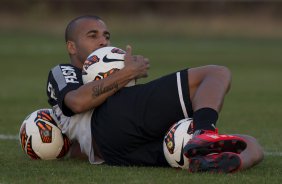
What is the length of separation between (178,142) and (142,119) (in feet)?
1.30

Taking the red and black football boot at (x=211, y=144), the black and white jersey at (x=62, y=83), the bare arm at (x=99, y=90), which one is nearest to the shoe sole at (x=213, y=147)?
the red and black football boot at (x=211, y=144)

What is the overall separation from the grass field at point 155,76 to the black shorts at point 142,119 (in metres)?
0.16

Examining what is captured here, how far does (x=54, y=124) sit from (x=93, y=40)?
865 mm

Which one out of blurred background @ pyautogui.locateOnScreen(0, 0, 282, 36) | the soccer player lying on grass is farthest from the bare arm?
blurred background @ pyautogui.locateOnScreen(0, 0, 282, 36)

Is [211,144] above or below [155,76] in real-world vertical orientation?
above

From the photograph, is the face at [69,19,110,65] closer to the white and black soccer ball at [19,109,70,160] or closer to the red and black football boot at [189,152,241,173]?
the white and black soccer ball at [19,109,70,160]

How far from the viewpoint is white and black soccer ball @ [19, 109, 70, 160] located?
7609mm

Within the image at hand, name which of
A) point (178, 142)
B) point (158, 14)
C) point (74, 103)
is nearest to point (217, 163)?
point (178, 142)

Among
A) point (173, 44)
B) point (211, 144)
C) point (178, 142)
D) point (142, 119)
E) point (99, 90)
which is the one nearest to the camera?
point (211, 144)

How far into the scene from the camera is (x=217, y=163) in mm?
6344

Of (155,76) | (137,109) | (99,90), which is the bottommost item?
(155,76)

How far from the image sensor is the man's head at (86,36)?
25.3 ft

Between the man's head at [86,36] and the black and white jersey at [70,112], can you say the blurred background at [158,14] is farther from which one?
the black and white jersey at [70,112]

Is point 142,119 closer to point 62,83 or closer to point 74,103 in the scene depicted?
point 74,103
